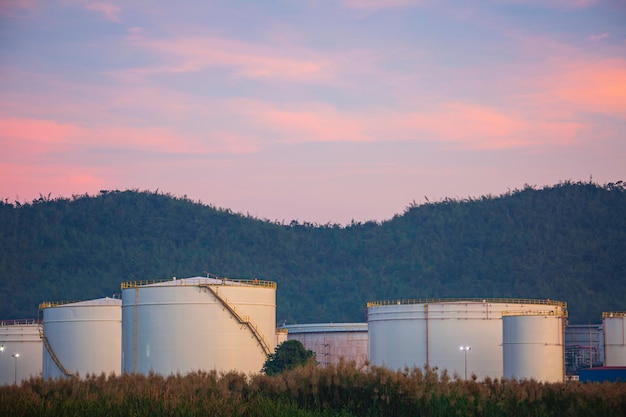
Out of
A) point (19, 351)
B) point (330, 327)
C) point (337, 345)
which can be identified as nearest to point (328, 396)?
point (337, 345)

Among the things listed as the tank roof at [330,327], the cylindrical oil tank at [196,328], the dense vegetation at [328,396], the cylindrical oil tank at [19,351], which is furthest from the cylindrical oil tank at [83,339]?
the dense vegetation at [328,396]

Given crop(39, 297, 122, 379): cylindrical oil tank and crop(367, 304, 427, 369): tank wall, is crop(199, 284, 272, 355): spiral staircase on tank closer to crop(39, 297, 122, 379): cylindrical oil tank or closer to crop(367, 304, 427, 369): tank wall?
crop(367, 304, 427, 369): tank wall

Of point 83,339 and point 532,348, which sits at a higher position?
point 83,339

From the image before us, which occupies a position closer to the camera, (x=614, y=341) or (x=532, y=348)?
(x=532, y=348)

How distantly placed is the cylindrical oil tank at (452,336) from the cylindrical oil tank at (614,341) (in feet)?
11.4

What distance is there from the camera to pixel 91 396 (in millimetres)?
41750

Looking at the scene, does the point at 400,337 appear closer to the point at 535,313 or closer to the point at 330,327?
the point at 535,313

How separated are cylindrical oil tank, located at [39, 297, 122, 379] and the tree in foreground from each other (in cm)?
1333

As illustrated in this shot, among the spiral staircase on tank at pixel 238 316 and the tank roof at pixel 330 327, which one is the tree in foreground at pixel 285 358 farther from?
the tank roof at pixel 330 327

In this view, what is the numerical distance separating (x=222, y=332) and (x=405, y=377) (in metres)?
25.5

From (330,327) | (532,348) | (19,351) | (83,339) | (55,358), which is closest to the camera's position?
(532,348)

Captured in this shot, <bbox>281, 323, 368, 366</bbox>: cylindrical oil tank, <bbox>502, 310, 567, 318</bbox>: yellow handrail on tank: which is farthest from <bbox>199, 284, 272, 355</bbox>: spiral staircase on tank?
<bbox>281, 323, 368, 366</bbox>: cylindrical oil tank

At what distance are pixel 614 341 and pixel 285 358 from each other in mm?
22116

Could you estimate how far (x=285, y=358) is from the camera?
7031cm
